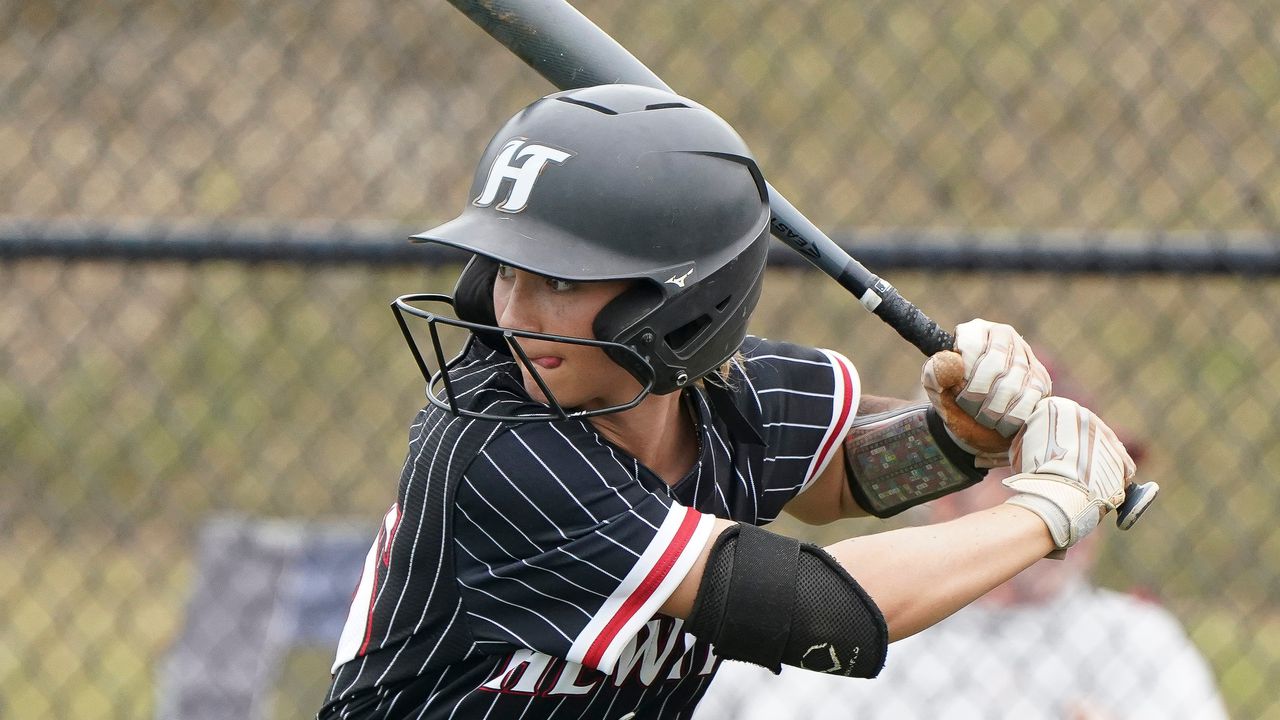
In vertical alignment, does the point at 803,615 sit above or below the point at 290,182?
above

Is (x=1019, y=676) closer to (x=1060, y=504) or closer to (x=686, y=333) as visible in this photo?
(x=1060, y=504)

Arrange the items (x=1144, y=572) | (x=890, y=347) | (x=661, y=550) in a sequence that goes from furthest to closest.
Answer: (x=890, y=347)
(x=1144, y=572)
(x=661, y=550)

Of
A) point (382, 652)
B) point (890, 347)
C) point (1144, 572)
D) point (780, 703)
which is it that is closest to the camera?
Result: point (382, 652)

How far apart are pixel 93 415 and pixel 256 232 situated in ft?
8.27

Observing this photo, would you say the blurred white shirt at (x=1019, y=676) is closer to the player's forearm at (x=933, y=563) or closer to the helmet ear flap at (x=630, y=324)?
the player's forearm at (x=933, y=563)

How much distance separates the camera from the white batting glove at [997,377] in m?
1.82

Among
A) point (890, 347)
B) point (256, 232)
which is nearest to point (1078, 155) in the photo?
point (890, 347)

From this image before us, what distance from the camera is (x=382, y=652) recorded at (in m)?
1.83

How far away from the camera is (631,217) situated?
5.32ft

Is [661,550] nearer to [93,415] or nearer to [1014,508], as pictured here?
[1014,508]

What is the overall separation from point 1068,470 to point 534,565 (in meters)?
0.67

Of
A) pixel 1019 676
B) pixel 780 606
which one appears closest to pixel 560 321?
pixel 780 606

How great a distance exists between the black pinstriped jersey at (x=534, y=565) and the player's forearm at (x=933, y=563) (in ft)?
0.67

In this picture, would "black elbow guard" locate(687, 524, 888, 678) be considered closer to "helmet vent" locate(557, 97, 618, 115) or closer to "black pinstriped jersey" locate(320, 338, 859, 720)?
"black pinstriped jersey" locate(320, 338, 859, 720)
